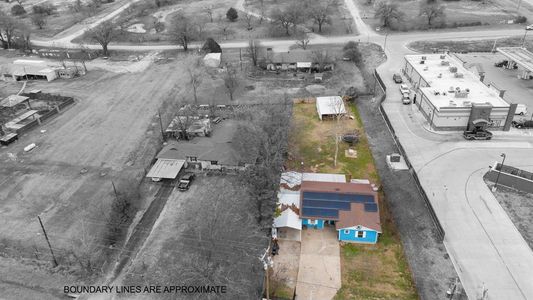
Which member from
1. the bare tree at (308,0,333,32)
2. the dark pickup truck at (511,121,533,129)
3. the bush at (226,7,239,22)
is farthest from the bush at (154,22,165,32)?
the dark pickup truck at (511,121,533,129)

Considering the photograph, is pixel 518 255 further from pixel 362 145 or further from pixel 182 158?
pixel 182 158

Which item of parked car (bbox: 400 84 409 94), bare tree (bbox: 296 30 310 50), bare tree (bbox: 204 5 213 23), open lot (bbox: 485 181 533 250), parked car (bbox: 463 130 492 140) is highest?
bare tree (bbox: 204 5 213 23)

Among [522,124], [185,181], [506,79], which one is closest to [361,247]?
[185,181]

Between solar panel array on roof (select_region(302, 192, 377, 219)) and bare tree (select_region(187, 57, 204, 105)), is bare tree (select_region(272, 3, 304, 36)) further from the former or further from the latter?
solar panel array on roof (select_region(302, 192, 377, 219))

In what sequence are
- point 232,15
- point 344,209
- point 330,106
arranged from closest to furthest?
1. point 344,209
2. point 330,106
3. point 232,15

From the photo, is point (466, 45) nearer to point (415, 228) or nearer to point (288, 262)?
point (415, 228)
